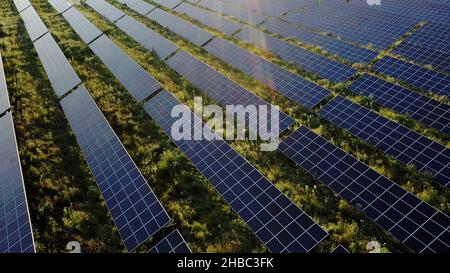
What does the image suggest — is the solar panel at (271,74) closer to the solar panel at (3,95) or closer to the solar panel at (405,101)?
the solar panel at (405,101)

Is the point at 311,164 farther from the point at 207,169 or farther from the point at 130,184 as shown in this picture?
the point at 130,184

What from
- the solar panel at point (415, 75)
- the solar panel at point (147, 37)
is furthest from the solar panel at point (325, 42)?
the solar panel at point (147, 37)

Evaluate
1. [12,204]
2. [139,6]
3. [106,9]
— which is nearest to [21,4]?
[106,9]

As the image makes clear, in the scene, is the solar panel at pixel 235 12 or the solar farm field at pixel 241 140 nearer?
the solar farm field at pixel 241 140

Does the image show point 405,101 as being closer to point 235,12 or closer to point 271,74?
point 271,74

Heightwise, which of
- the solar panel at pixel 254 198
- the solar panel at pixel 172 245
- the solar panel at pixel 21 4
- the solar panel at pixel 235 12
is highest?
the solar panel at pixel 172 245

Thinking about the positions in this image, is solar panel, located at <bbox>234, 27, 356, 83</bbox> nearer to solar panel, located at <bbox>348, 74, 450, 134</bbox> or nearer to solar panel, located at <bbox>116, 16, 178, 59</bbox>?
solar panel, located at <bbox>348, 74, 450, 134</bbox>

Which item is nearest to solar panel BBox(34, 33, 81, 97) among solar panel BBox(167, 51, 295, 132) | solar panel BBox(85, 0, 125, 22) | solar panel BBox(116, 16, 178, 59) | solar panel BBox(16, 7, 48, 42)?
solar panel BBox(16, 7, 48, 42)
